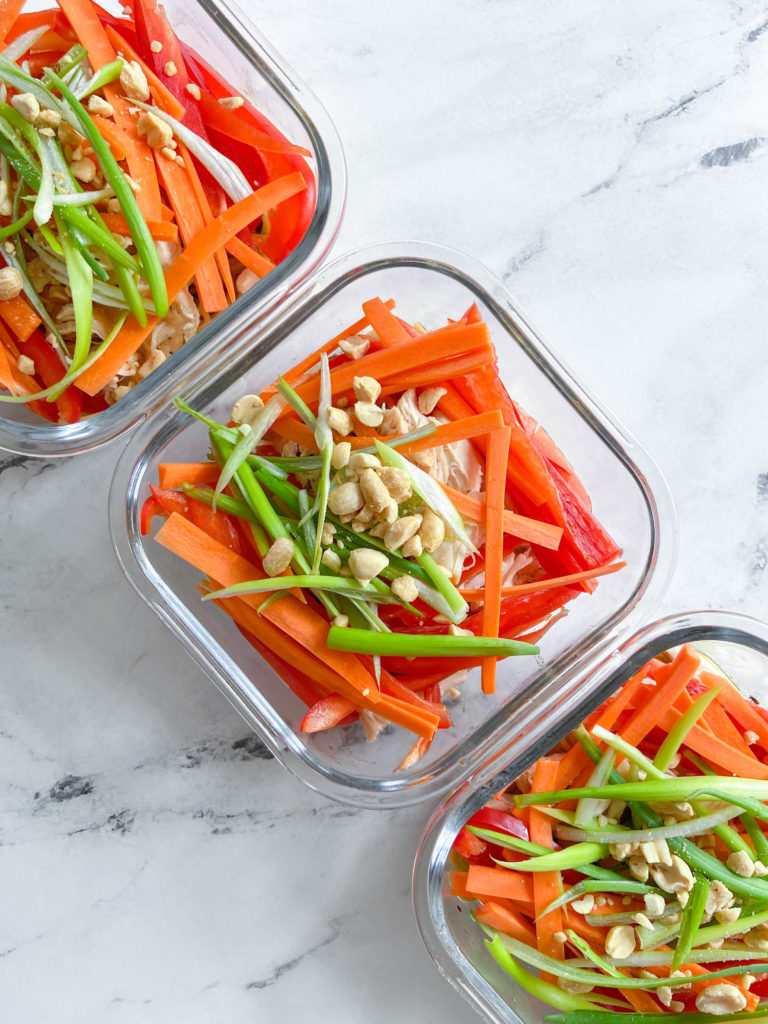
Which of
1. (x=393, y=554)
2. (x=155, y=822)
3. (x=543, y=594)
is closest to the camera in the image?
(x=393, y=554)

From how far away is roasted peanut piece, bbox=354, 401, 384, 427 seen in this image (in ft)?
3.95

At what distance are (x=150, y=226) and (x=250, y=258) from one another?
0.49 feet

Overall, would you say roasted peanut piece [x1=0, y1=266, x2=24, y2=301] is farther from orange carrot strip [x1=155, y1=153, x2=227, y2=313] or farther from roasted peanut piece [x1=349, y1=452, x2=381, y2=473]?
roasted peanut piece [x1=349, y1=452, x2=381, y2=473]

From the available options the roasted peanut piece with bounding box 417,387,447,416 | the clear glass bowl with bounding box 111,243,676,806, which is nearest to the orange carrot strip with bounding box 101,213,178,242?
the clear glass bowl with bounding box 111,243,676,806

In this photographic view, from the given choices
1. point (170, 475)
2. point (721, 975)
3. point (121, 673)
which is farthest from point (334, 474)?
point (721, 975)

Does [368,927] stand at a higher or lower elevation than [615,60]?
lower

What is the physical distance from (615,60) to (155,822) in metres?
1.54

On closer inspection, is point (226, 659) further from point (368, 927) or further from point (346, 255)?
point (346, 255)

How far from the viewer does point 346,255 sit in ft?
4.57

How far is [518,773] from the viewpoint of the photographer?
132 centimetres

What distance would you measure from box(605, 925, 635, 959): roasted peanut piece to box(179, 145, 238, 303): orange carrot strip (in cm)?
108

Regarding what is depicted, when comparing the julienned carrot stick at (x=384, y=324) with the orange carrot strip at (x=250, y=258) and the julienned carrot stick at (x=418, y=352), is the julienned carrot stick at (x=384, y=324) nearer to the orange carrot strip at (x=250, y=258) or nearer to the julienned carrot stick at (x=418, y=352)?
the julienned carrot stick at (x=418, y=352)

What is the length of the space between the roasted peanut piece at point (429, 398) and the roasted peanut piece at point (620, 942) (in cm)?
79

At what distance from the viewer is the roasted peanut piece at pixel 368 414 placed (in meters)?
1.20
